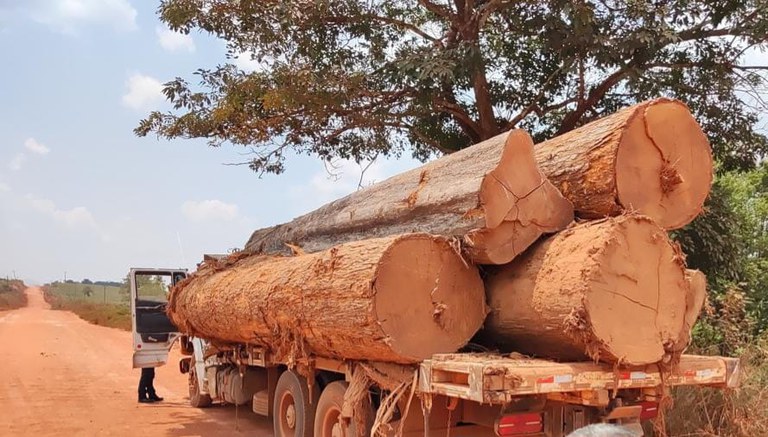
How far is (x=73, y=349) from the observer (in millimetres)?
23109

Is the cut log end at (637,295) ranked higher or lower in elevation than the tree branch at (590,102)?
lower

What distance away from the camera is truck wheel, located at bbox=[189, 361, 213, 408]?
39.8 ft

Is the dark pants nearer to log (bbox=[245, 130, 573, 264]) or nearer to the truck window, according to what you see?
the truck window

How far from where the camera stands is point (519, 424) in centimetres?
498

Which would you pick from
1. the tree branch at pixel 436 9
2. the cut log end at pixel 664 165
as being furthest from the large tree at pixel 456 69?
the cut log end at pixel 664 165

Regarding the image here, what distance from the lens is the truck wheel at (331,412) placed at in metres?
6.53

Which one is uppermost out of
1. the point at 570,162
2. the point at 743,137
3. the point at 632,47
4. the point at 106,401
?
the point at 632,47

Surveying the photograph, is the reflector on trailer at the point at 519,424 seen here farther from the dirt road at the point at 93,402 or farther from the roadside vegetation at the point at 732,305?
the dirt road at the point at 93,402

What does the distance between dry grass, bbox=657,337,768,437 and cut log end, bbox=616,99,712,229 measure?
5.81 ft

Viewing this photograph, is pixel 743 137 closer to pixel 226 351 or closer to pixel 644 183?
pixel 644 183

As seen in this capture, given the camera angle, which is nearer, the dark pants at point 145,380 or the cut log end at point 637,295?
the cut log end at point 637,295

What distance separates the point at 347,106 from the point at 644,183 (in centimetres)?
657

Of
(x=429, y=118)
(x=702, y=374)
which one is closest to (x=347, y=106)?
(x=429, y=118)

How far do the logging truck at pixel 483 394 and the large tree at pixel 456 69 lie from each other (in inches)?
184
